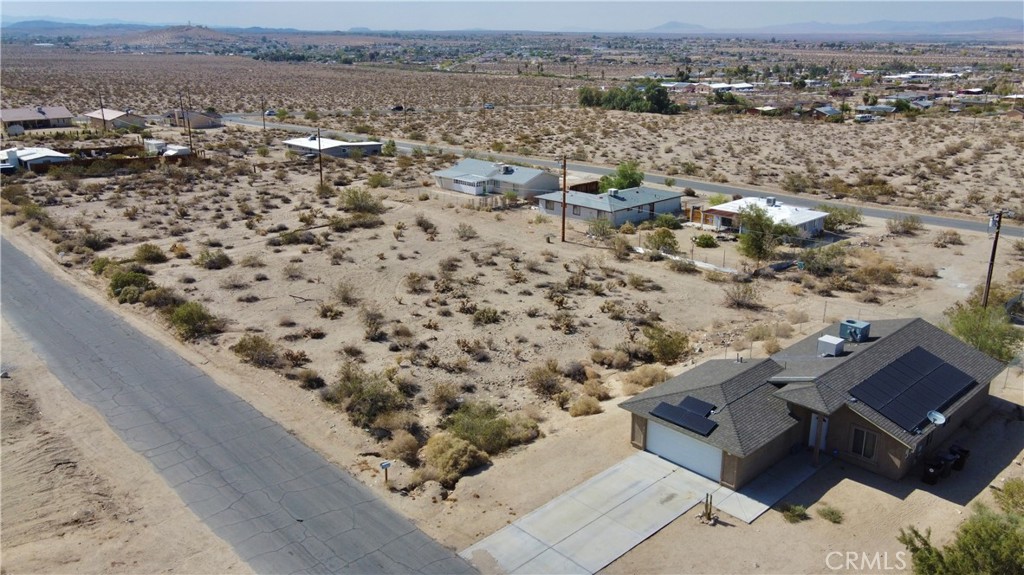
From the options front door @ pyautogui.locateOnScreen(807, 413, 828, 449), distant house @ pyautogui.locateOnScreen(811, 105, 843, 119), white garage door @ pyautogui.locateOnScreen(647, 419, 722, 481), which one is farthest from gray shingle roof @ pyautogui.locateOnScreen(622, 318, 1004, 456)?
distant house @ pyautogui.locateOnScreen(811, 105, 843, 119)

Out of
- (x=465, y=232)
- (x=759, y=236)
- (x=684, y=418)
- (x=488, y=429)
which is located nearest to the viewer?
(x=684, y=418)

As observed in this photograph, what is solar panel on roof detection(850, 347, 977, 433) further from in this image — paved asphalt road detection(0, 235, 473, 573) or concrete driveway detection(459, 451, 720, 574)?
paved asphalt road detection(0, 235, 473, 573)

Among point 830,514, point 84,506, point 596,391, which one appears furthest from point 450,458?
point 830,514

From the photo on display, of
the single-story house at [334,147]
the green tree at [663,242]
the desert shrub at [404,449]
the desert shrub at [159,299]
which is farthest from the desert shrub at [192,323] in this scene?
the single-story house at [334,147]

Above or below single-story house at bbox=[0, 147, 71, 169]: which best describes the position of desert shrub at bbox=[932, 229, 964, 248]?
below

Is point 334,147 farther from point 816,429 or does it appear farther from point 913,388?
point 913,388

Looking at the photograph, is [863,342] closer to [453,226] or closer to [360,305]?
[360,305]

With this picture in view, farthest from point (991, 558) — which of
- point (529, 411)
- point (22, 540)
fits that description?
point (22, 540)

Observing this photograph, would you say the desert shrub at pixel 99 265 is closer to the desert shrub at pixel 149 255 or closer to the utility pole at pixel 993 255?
the desert shrub at pixel 149 255
